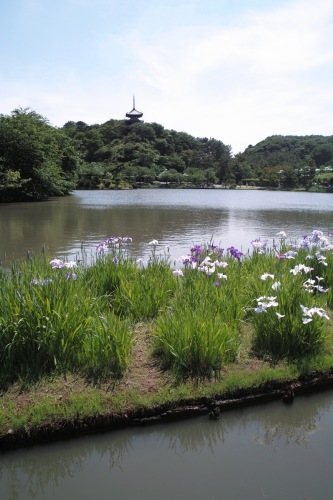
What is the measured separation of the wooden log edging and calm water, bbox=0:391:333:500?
58mm

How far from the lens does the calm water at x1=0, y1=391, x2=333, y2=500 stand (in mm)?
2455

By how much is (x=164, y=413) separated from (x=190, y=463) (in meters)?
0.47

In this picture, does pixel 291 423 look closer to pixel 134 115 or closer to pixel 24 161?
pixel 24 161

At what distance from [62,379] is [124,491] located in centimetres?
111

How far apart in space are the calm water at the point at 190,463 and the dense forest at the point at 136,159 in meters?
22.6

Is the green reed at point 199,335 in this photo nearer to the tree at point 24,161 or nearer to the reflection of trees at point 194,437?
the reflection of trees at point 194,437

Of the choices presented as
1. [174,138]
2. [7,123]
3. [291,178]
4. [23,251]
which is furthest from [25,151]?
[174,138]

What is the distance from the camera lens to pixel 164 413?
311 centimetres

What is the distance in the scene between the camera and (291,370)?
3582 millimetres

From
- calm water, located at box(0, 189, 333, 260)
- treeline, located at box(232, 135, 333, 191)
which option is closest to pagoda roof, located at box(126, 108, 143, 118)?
treeline, located at box(232, 135, 333, 191)

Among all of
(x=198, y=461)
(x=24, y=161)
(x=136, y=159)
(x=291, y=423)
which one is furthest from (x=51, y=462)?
(x=136, y=159)

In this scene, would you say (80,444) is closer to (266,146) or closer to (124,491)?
(124,491)

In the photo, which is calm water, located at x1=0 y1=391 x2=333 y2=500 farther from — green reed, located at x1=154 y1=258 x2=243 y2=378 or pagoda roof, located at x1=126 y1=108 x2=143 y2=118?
pagoda roof, located at x1=126 y1=108 x2=143 y2=118

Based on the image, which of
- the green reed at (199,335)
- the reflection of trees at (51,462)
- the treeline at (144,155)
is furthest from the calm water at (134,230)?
the treeline at (144,155)
